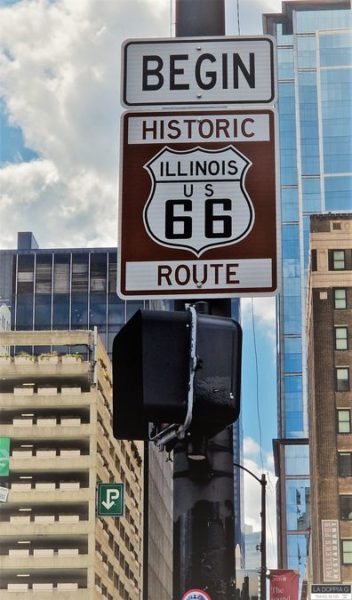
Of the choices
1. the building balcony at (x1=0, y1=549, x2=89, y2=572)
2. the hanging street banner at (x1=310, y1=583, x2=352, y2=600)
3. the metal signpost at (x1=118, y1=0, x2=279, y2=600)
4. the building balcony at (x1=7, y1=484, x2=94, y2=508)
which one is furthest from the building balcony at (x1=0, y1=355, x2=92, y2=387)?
the metal signpost at (x1=118, y1=0, x2=279, y2=600)

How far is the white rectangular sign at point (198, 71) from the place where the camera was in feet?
16.5

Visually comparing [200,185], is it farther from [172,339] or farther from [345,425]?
[345,425]

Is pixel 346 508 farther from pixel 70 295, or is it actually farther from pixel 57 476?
pixel 70 295

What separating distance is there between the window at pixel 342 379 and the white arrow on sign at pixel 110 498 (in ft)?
71.8

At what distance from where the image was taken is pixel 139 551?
141 meters

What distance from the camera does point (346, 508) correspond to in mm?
104125

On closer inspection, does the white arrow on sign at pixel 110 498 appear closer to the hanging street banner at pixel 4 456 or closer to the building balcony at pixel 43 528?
the building balcony at pixel 43 528

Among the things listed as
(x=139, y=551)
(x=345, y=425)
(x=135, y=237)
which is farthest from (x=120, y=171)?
(x=139, y=551)

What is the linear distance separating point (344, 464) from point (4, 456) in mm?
28487

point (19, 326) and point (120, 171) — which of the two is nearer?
point (120, 171)

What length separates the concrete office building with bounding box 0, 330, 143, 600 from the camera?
363 ft

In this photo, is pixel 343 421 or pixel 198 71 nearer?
pixel 198 71

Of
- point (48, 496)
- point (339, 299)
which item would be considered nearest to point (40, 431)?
point (48, 496)

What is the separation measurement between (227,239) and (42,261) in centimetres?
15247
